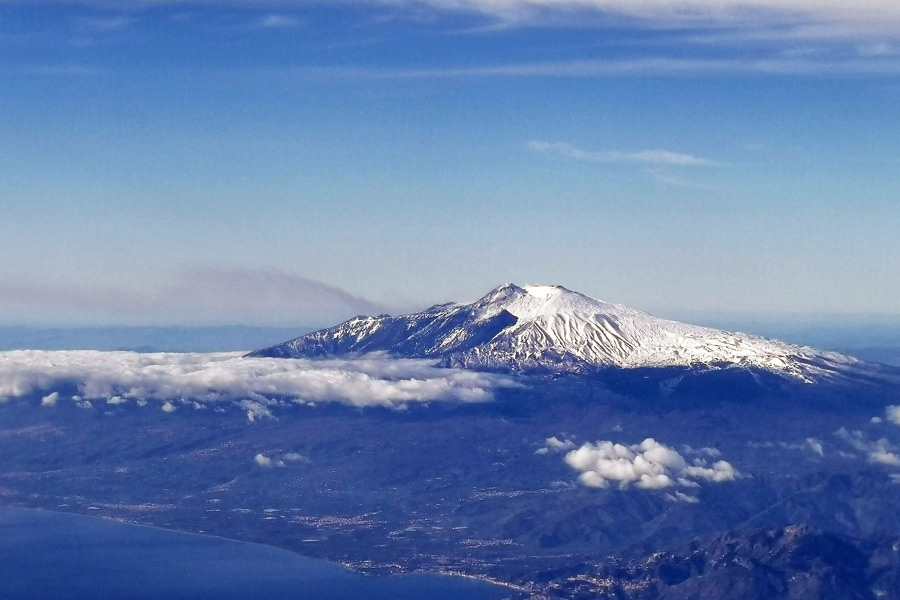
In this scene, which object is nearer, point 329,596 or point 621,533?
point 329,596

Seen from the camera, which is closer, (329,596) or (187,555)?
(329,596)

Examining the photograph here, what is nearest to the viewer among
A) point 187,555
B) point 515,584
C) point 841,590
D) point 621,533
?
point 841,590

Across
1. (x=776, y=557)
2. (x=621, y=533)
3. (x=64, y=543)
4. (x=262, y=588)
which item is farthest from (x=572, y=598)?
(x=64, y=543)

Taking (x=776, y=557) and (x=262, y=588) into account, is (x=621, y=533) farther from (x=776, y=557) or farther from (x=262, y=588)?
(x=262, y=588)

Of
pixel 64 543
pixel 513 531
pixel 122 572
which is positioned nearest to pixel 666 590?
pixel 513 531

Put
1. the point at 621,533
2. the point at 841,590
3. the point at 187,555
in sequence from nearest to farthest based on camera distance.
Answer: the point at 841,590 → the point at 187,555 → the point at 621,533

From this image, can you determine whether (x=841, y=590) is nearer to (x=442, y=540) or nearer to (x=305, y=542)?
(x=442, y=540)

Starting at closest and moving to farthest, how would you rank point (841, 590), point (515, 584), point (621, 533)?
point (841, 590)
point (515, 584)
point (621, 533)
